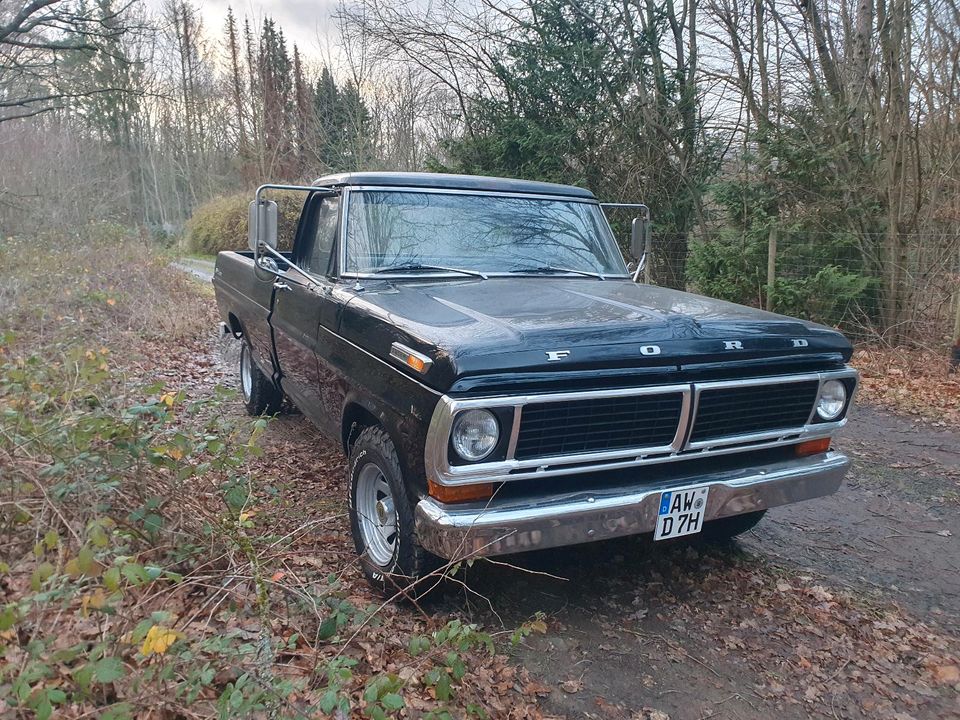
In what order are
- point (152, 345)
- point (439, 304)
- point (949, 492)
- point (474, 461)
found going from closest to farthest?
1. point (474, 461)
2. point (439, 304)
3. point (949, 492)
4. point (152, 345)

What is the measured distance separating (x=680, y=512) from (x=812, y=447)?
3.44ft

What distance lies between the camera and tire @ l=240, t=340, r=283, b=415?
19.6 feet

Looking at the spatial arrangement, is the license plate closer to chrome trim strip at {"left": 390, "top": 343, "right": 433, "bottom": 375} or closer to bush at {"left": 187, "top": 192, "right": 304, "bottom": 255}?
chrome trim strip at {"left": 390, "top": 343, "right": 433, "bottom": 375}

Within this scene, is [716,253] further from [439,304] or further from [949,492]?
[439,304]

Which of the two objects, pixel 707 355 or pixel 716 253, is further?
pixel 716 253

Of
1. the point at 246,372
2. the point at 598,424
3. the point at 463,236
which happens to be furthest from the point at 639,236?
the point at 246,372

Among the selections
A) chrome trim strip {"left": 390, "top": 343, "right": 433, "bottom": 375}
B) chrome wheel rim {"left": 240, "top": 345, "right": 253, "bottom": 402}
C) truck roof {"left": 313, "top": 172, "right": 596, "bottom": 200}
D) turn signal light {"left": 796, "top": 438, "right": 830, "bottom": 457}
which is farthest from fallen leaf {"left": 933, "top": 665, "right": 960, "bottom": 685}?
chrome wheel rim {"left": 240, "top": 345, "right": 253, "bottom": 402}

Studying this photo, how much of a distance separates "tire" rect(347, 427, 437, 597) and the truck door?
594 millimetres

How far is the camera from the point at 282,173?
23.2 metres

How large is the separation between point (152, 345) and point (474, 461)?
7405 mm

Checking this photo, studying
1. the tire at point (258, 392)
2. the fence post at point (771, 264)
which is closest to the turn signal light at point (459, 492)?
the tire at point (258, 392)

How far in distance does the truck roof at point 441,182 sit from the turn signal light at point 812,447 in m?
2.22

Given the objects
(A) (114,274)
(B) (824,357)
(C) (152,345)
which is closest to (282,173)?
(A) (114,274)

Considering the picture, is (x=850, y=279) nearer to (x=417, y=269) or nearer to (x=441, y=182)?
(x=441, y=182)
